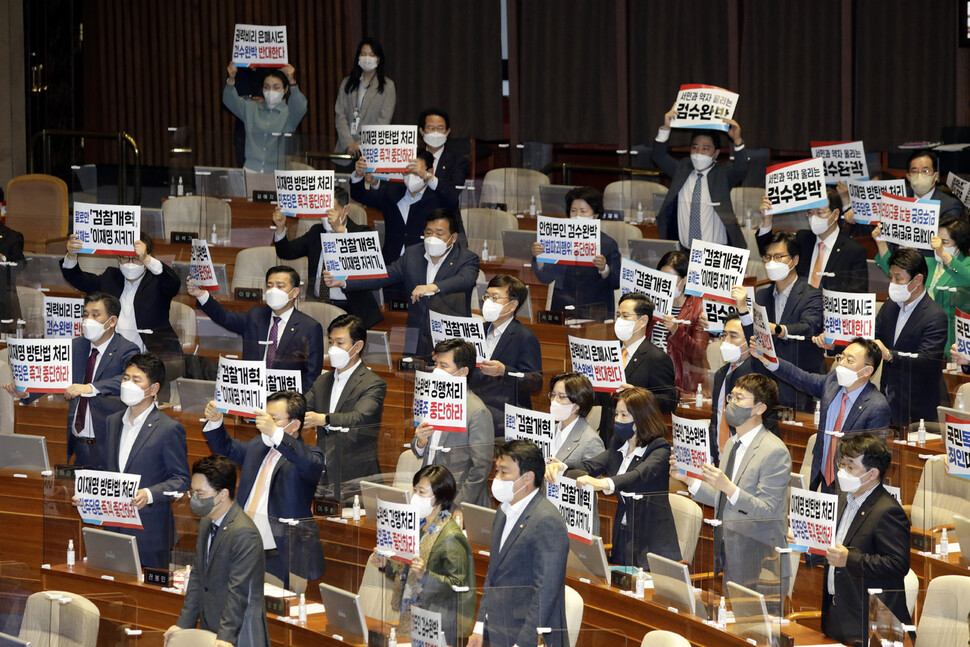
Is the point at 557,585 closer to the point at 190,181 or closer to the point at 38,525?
the point at 38,525

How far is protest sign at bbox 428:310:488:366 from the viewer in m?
8.66

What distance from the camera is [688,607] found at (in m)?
6.78

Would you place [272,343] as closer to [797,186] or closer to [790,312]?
[790,312]

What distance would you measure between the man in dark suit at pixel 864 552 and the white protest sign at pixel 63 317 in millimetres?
5133

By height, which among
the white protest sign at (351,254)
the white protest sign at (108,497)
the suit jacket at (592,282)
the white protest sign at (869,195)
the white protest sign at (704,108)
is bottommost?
the white protest sign at (108,497)

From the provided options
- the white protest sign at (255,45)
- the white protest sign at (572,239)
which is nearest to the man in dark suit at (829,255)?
the white protest sign at (572,239)

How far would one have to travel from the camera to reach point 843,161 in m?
11.0

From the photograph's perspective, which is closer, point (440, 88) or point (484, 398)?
point (484, 398)

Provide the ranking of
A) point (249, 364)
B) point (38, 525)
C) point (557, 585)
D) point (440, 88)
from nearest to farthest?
point (557, 585)
point (249, 364)
point (38, 525)
point (440, 88)

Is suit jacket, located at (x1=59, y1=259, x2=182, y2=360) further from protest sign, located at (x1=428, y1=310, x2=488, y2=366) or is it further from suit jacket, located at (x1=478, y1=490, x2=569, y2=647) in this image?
suit jacket, located at (x1=478, y1=490, x2=569, y2=647)

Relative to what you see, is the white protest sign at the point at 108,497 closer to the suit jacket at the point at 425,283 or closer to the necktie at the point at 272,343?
the necktie at the point at 272,343

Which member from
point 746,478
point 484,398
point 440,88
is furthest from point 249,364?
point 440,88

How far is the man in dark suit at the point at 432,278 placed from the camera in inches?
378

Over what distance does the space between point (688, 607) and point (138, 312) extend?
4.55 meters
